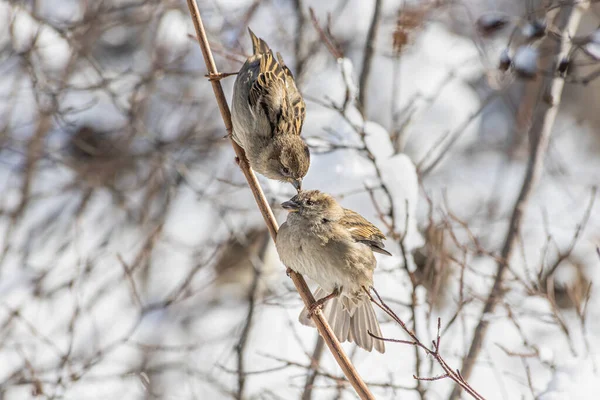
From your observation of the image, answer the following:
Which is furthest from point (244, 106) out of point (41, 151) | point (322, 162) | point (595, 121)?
point (595, 121)

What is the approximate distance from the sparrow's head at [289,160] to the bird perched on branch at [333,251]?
0.18 m

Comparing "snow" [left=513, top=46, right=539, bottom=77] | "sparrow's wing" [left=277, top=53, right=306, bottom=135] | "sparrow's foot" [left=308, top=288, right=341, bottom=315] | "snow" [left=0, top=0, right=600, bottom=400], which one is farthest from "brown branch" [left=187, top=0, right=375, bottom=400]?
"snow" [left=513, top=46, right=539, bottom=77]

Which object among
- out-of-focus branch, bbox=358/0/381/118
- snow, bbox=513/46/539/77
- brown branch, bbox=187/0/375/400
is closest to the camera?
brown branch, bbox=187/0/375/400

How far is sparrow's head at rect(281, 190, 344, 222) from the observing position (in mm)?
2980

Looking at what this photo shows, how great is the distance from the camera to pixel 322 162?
3916 mm

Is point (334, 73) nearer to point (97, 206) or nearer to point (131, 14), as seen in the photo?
point (131, 14)

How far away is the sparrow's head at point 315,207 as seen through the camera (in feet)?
9.78

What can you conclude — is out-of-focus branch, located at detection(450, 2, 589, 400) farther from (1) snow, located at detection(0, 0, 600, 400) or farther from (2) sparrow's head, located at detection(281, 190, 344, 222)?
(2) sparrow's head, located at detection(281, 190, 344, 222)

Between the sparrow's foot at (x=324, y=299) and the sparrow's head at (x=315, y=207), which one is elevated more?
the sparrow's head at (x=315, y=207)

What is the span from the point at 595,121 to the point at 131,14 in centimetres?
698

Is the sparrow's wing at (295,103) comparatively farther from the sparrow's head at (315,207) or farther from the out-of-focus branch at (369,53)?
the out-of-focus branch at (369,53)

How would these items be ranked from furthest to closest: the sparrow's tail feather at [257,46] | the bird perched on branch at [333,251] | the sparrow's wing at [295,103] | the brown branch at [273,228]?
the sparrow's tail feather at [257,46] < the sparrow's wing at [295,103] < the bird perched on branch at [333,251] < the brown branch at [273,228]

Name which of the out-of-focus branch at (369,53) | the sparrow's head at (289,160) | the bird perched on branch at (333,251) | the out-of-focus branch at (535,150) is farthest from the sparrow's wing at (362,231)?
the out-of-focus branch at (369,53)

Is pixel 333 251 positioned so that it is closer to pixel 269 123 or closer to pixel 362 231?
pixel 362 231
